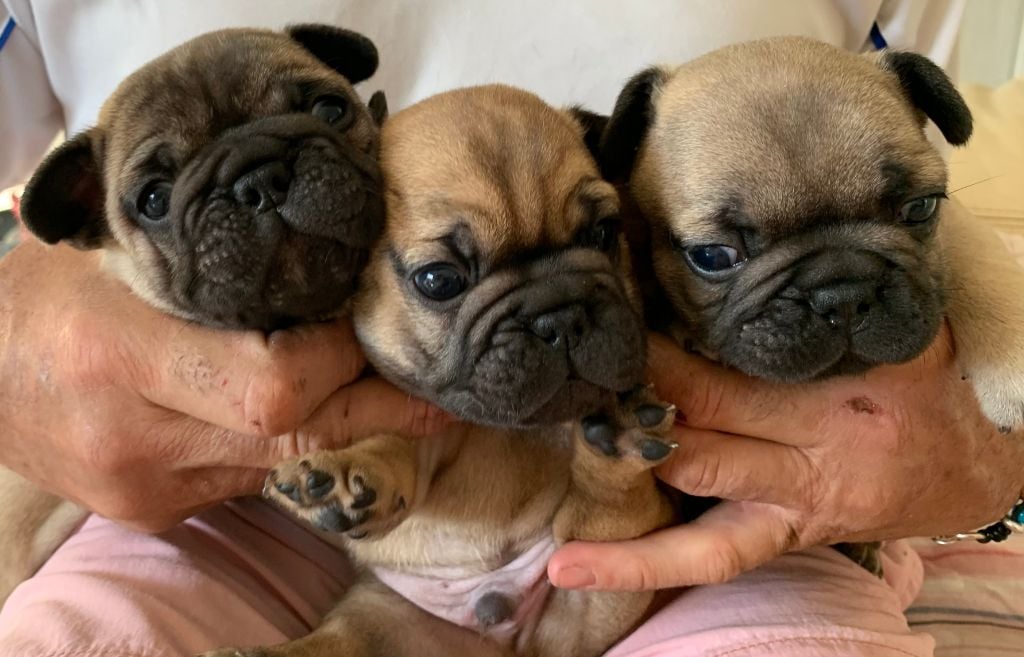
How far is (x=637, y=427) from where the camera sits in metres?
1.70

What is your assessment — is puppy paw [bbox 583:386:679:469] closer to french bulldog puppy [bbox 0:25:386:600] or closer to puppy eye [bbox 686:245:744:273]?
puppy eye [bbox 686:245:744:273]

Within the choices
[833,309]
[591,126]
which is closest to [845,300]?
[833,309]

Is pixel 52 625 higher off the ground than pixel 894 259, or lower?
lower

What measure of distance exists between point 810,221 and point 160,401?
4.40ft

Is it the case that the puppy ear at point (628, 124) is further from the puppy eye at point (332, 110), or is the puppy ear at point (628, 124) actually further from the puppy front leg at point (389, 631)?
the puppy front leg at point (389, 631)

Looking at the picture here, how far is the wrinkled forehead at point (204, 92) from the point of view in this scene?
5.64ft

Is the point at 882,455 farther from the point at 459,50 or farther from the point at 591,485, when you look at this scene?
the point at 459,50

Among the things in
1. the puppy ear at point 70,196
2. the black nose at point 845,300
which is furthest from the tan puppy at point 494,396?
the puppy ear at point 70,196

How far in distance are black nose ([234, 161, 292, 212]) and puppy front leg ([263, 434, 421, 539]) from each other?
48cm

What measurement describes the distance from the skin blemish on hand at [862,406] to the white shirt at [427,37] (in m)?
1.10

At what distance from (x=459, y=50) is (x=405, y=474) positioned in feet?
4.03

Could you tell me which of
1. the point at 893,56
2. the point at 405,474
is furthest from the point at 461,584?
the point at 893,56

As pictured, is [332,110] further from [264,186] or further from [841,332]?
[841,332]

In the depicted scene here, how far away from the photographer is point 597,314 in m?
1.58
